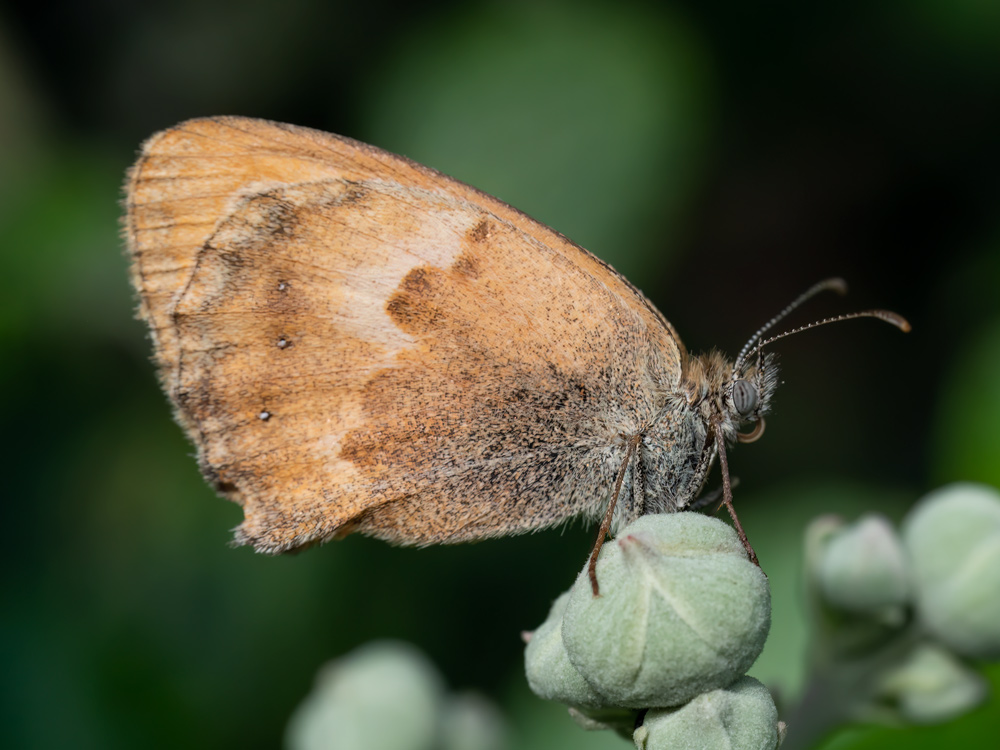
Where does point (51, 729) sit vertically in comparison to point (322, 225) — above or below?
below

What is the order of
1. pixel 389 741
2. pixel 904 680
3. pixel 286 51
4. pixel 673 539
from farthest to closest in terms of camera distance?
1. pixel 286 51
2. pixel 389 741
3. pixel 904 680
4. pixel 673 539

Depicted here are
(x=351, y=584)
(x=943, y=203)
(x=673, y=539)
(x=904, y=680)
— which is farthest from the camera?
(x=943, y=203)

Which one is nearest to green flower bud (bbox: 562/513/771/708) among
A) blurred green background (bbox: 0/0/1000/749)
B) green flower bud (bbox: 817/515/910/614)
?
green flower bud (bbox: 817/515/910/614)

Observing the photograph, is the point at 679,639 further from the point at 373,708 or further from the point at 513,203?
the point at 513,203

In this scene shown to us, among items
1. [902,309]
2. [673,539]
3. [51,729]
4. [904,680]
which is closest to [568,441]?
[673,539]

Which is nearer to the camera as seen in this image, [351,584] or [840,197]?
[351,584]

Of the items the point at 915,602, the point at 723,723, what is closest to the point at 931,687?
the point at 915,602

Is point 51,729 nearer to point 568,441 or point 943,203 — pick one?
point 568,441
